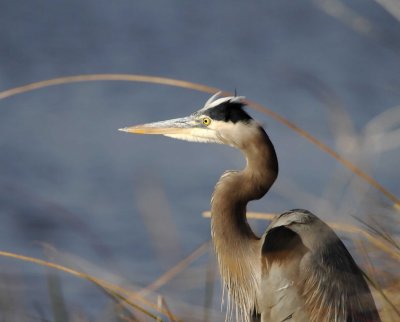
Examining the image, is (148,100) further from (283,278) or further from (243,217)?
(283,278)

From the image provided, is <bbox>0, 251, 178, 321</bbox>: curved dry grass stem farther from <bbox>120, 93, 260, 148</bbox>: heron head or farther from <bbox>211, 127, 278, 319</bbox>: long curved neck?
<bbox>120, 93, 260, 148</bbox>: heron head

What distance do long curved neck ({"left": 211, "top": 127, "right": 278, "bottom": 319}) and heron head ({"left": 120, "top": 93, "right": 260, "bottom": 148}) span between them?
51 millimetres

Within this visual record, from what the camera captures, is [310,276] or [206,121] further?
[206,121]

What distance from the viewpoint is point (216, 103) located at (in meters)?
3.92

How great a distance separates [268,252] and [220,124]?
554mm

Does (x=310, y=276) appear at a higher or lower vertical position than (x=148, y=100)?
lower

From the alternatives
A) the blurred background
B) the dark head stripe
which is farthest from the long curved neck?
the blurred background

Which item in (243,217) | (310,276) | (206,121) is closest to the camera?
(310,276)

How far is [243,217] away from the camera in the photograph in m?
3.83

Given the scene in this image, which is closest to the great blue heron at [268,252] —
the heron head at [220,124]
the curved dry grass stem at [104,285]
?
the heron head at [220,124]

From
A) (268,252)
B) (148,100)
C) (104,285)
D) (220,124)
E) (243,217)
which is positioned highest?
(148,100)

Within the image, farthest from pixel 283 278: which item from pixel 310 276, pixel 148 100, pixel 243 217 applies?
pixel 148 100

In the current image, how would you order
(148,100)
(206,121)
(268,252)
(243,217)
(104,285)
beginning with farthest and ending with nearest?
(148,100), (206,121), (243,217), (268,252), (104,285)

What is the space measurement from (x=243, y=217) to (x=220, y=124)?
357 mm
